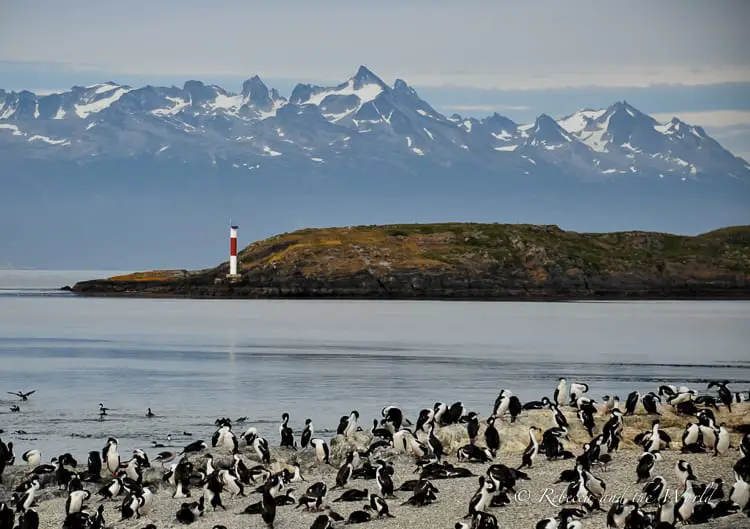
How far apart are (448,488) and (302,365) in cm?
4836

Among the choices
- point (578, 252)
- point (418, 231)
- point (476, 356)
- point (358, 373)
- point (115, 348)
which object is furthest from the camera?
point (418, 231)

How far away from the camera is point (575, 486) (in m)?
25.4

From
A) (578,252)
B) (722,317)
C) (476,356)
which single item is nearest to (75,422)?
(476,356)

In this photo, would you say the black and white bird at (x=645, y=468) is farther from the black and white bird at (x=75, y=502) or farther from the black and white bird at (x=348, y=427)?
the black and white bird at (x=75, y=502)

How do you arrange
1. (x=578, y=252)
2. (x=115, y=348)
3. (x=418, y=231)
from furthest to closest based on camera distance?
(x=418, y=231) < (x=578, y=252) < (x=115, y=348)

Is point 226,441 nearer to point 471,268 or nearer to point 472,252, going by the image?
point 471,268

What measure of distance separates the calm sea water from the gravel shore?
8700 mm

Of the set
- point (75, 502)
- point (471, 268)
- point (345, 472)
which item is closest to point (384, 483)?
point (345, 472)

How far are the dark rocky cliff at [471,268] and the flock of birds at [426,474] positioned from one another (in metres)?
138

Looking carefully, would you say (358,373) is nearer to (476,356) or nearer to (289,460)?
(476,356)

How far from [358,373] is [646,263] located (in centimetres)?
12464

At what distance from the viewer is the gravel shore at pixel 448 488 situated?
25.1m

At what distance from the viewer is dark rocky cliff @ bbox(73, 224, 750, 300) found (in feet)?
582

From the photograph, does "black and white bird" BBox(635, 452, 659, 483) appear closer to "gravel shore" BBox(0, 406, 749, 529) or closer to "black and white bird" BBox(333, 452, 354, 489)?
"gravel shore" BBox(0, 406, 749, 529)
